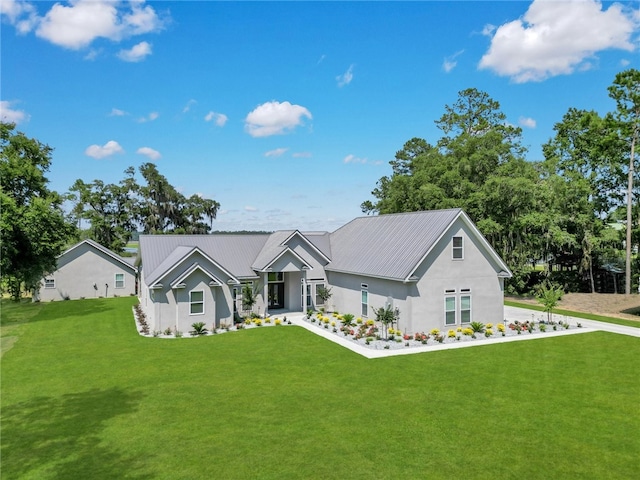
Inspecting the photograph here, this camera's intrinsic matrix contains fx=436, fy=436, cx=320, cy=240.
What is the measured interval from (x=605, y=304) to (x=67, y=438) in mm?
35964

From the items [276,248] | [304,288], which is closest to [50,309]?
[276,248]

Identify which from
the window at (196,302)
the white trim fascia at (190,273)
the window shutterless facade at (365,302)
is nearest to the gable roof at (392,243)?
the window shutterless facade at (365,302)

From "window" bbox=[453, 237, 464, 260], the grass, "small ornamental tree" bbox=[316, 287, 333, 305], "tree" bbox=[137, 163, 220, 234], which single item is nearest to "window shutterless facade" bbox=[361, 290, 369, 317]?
"small ornamental tree" bbox=[316, 287, 333, 305]

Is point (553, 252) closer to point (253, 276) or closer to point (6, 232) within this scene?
point (253, 276)

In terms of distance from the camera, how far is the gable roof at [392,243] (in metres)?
24.3

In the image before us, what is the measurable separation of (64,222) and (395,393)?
2931 centimetres

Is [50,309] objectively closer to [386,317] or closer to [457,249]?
[386,317]

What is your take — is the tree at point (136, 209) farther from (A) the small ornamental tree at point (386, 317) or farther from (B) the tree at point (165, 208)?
(A) the small ornamental tree at point (386, 317)

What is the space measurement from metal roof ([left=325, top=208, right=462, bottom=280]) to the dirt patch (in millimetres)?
15298

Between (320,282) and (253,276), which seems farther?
(320,282)

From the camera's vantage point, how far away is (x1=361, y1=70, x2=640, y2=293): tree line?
36844 millimetres

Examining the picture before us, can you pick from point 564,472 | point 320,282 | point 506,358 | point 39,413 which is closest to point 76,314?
point 320,282

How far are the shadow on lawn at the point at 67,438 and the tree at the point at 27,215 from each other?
18875mm

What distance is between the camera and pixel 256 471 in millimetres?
9719
